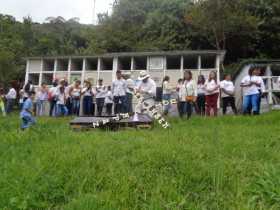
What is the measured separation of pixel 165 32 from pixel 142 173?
33.6 m

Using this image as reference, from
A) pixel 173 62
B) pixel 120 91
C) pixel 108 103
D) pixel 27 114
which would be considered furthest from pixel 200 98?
pixel 173 62

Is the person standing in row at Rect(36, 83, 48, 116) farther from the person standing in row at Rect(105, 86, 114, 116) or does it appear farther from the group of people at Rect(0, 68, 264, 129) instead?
the person standing in row at Rect(105, 86, 114, 116)

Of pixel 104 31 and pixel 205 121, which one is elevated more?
pixel 104 31

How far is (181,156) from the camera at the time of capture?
6137 millimetres

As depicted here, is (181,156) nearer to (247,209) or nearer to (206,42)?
(247,209)

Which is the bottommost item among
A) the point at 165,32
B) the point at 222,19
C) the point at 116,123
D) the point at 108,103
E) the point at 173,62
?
the point at 116,123

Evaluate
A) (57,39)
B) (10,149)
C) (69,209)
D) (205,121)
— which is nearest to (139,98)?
(205,121)

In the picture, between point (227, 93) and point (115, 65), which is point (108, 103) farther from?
point (115, 65)

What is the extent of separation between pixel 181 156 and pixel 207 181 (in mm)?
957

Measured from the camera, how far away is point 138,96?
37.0 ft

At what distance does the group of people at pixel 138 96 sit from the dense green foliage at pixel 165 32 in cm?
1623

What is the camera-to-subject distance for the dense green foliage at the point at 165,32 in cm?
3155

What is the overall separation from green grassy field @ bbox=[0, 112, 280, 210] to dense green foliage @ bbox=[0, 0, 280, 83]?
25272 mm

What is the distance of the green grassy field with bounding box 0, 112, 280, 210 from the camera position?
471cm
